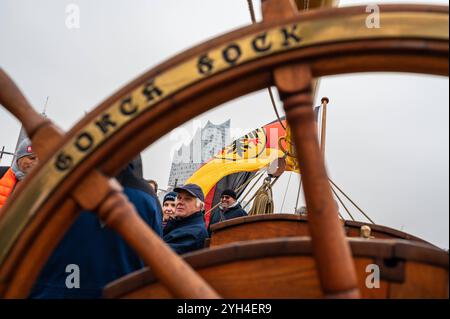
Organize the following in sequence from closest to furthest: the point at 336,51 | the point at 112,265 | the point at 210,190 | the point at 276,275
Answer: the point at 336,51 < the point at 276,275 < the point at 112,265 < the point at 210,190

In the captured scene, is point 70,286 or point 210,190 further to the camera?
point 210,190

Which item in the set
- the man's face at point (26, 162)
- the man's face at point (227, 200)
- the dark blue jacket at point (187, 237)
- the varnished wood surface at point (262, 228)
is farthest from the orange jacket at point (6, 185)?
the man's face at point (227, 200)

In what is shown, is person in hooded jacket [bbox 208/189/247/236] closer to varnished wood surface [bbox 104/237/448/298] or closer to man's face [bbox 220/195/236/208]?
man's face [bbox 220/195/236/208]

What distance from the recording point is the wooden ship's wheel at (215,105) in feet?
2.23

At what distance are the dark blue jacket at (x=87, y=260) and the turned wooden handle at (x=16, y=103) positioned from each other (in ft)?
1.69

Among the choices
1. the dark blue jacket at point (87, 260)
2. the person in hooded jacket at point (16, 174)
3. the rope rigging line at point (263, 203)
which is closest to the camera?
the dark blue jacket at point (87, 260)

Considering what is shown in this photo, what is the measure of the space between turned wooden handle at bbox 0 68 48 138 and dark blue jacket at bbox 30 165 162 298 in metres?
0.51

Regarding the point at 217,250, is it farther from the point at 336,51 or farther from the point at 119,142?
the point at 336,51

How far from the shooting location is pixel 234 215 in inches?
179

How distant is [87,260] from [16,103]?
643 mm

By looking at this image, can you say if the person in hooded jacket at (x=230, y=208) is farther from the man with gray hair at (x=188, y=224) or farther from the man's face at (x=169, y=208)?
the man with gray hair at (x=188, y=224)

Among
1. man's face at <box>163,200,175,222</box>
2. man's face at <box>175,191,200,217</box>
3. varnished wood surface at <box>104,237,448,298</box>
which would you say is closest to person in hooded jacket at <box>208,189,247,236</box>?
man's face at <box>163,200,175,222</box>
